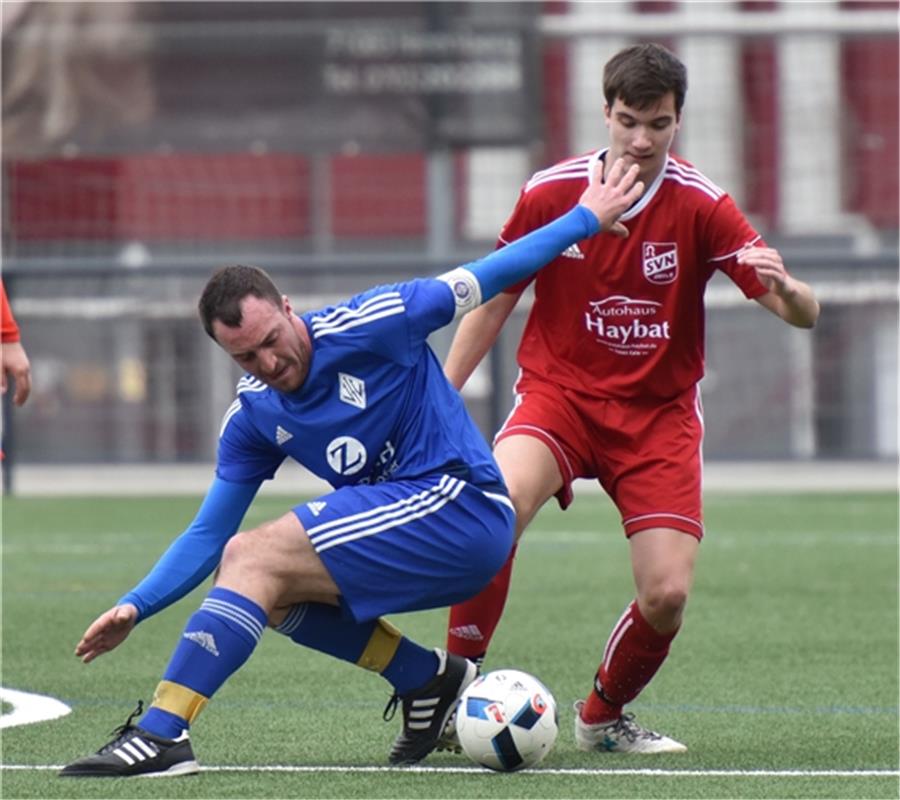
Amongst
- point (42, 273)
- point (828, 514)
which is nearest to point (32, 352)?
point (42, 273)

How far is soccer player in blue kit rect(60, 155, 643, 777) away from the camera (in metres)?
4.79

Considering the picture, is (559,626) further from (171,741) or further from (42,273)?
(42,273)

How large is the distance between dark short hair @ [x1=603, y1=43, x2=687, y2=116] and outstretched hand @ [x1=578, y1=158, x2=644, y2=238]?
18 centimetres

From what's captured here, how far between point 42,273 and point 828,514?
6.33 meters

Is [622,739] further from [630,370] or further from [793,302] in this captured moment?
[793,302]

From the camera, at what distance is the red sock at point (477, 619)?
5641 millimetres

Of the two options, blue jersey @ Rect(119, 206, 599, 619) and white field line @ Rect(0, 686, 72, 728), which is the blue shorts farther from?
white field line @ Rect(0, 686, 72, 728)

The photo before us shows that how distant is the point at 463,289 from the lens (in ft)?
16.4

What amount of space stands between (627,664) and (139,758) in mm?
1484

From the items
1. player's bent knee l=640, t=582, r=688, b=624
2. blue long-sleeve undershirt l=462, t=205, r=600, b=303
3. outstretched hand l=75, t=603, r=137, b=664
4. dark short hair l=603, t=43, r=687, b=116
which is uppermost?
dark short hair l=603, t=43, r=687, b=116

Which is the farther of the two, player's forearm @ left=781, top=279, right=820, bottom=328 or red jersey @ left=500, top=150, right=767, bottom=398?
red jersey @ left=500, top=150, right=767, bottom=398

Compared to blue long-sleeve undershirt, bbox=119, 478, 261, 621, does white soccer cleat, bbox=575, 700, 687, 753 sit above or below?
below

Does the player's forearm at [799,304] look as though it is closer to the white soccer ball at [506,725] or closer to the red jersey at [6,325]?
the white soccer ball at [506,725]

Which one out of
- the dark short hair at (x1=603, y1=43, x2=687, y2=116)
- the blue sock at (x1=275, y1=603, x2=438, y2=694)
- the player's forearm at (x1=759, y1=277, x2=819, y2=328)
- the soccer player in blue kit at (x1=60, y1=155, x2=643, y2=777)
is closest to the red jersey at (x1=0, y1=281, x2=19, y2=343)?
the soccer player in blue kit at (x1=60, y1=155, x2=643, y2=777)
